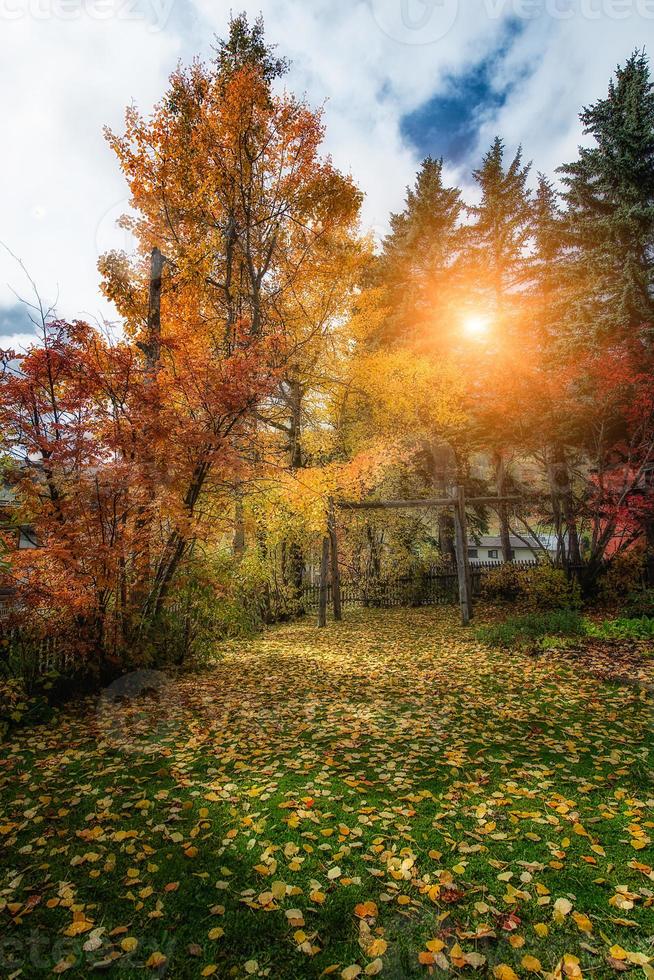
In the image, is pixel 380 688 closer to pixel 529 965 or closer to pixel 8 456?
pixel 529 965

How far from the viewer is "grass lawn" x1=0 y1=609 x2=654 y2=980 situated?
2070 mm

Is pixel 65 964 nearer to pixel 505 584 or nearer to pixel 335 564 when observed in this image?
pixel 335 564

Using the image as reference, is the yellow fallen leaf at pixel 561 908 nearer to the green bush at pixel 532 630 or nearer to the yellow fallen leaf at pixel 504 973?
the yellow fallen leaf at pixel 504 973

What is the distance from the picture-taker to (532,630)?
907 centimetres

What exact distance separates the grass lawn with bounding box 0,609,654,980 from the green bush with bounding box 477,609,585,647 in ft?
10.6

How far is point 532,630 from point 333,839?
7364 millimetres

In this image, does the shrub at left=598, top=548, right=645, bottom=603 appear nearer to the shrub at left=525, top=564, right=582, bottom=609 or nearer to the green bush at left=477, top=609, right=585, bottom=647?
the shrub at left=525, top=564, right=582, bottom=609

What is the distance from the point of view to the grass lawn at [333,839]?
207cm

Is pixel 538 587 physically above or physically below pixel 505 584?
above

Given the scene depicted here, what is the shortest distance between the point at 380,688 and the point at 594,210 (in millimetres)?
18163

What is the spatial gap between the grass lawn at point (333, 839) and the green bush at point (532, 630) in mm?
3224

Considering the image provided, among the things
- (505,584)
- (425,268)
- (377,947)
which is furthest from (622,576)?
(425,268)

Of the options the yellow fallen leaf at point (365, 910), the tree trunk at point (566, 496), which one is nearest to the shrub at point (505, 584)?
the tree trunk at point (566, 496)

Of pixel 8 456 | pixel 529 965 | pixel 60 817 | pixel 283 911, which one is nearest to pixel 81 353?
pixel 8 456
